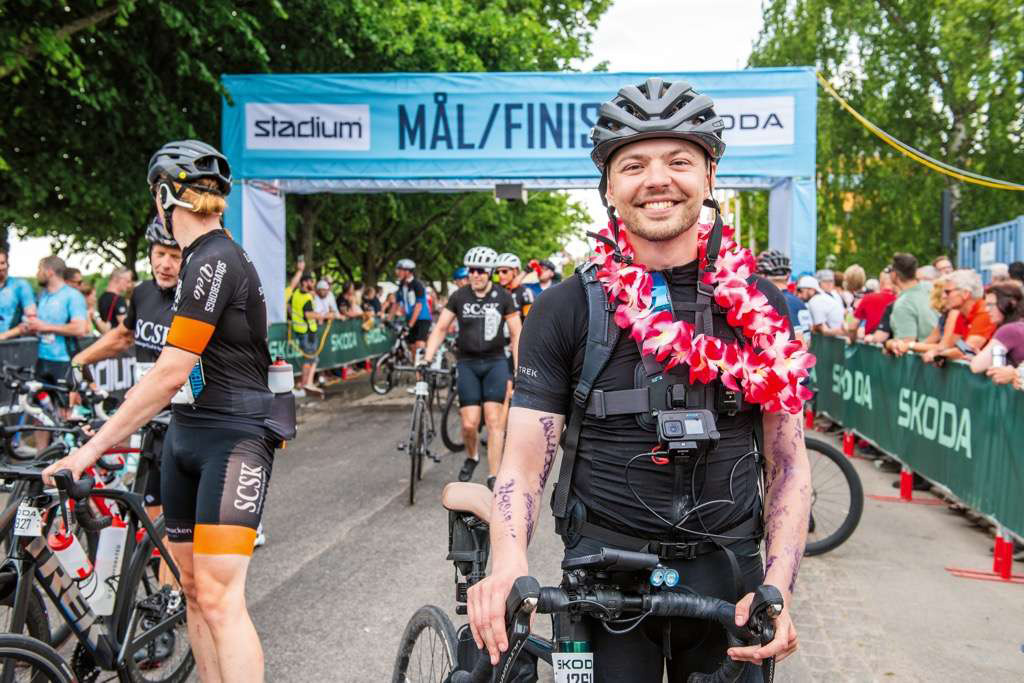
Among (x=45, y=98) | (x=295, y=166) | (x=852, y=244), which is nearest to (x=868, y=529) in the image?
(x=295, y=166)

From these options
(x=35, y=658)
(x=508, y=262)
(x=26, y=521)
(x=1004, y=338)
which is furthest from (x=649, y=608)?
(x=508, y=262)

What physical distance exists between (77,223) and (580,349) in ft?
61.4

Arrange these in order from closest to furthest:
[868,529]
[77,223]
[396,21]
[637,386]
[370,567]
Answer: [637,386] < [370,567] < [868,529] < [396,21] < [77,223]

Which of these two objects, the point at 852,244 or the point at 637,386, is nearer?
the point at 637,386

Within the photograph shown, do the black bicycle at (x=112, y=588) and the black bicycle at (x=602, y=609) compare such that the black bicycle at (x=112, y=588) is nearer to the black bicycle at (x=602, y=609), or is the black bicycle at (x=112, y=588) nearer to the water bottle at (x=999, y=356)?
the black bicycle at (x=602, y=609)

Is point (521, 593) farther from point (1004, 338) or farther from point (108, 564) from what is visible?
point (1004, 338)

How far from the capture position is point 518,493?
2.18 meters

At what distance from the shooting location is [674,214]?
2.19 meters

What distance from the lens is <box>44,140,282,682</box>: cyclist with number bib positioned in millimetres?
3232

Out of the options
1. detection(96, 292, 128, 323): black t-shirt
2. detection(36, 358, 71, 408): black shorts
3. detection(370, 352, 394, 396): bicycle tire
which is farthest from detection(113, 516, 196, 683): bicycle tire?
detection(370, 352, 394, 396): bicycle tire

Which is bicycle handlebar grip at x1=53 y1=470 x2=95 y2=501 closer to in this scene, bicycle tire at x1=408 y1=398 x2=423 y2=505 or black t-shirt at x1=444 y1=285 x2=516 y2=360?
bicycle tire at x1=408 y1=398 x2=423 y2=505

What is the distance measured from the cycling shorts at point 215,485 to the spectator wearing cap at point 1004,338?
525 centimetres

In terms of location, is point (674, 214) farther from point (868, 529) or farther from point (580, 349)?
point (868, 529)

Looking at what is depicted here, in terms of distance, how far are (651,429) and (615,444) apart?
0.09m
